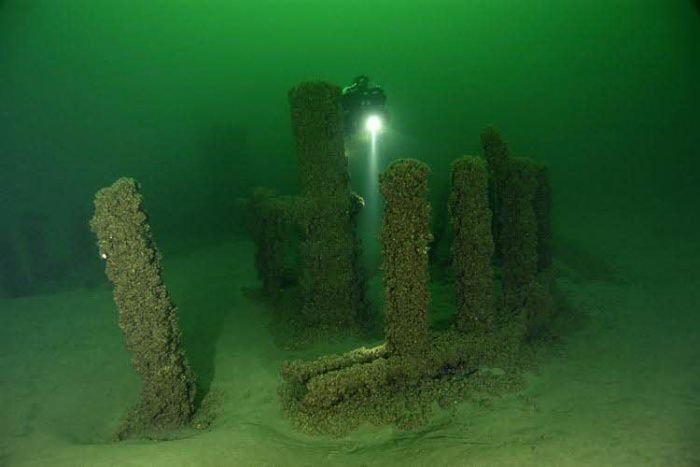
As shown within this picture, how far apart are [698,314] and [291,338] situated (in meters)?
6.18

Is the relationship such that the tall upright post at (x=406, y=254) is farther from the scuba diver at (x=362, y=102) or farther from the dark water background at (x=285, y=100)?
the dark water background at (x=285, y=100)

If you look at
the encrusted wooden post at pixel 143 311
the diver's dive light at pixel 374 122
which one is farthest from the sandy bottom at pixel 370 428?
the diver's dive light at pixel 374 122

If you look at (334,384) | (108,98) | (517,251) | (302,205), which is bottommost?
(334,384)

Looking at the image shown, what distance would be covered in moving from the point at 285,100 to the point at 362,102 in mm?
38677

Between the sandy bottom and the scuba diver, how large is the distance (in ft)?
12.0

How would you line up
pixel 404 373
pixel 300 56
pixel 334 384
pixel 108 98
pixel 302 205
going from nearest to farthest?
pixel 334 384 < pixel 404 373 < pixel 302 205 < pixel 108 98 < pixel 300 56

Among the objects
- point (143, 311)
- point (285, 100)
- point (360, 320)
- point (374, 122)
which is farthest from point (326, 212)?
point (285, 100)

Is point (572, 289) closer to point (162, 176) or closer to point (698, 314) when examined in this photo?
point (698, 314)

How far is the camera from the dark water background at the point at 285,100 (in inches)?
715

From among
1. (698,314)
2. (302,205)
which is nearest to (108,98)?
(302,205)

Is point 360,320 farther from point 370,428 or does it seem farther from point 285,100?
point 285,100

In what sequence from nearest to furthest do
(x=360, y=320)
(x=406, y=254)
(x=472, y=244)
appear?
(x=406, y=254) < (x=472, y=244) < (x=360, y=320)

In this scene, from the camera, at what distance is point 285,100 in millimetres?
44219

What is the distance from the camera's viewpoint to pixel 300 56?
7625 centimetres
